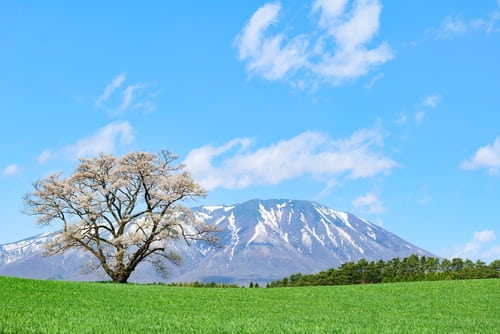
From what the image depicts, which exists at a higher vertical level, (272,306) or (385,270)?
(385,270)

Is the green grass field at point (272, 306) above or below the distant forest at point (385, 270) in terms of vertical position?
below

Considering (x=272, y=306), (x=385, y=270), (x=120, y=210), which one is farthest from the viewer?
(x=385, y=270)

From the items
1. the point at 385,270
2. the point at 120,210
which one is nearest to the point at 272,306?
the point at 120,210

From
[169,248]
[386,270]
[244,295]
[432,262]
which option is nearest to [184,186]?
[169,248]

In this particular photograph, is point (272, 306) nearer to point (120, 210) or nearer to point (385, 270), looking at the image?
point (120, 210)

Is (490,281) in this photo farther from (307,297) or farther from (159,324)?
(159,324)

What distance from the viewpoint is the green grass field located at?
20344mm

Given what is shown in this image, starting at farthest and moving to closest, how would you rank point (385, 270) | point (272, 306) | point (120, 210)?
point (385, 270), point (120, 210), point (272, 306)

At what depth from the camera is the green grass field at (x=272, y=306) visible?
2034cm

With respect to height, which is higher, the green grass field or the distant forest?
the distant forest

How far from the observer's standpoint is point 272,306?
1246 inches

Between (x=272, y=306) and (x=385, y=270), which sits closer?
(x=272, y=306)

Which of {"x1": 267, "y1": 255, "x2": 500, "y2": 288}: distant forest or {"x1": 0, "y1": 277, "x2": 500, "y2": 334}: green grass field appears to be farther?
{"x1": 267, "y1": 255, "x2": 500, "y2": 288}: distant forest

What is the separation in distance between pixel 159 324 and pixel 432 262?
75398 mm
